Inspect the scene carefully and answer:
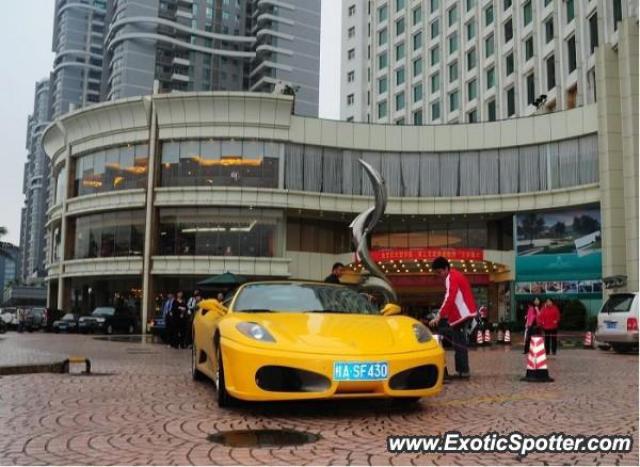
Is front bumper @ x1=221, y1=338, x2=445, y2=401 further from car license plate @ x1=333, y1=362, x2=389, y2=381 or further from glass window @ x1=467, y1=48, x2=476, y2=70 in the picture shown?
glass window @ x1=467, y1=48, x2=476, y2=70

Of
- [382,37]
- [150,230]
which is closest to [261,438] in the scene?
[150,230]

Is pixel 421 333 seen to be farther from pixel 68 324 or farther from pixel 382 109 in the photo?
pixel 382 109

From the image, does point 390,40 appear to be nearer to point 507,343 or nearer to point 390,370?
point 507,343

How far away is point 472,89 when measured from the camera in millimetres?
52156

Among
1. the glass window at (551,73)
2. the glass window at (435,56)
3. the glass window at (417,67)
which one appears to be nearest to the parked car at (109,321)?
the glass window at (551,73)

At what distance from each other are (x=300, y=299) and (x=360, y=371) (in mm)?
1704

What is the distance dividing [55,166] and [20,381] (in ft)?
132

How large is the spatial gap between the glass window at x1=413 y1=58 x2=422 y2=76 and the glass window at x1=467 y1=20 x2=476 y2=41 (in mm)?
7248

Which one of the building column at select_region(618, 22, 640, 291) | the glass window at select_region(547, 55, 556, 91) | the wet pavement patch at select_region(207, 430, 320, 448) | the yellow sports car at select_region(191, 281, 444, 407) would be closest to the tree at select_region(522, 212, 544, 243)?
the building column at select_region(618, 22, 640, 291)

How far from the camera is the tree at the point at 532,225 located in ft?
120

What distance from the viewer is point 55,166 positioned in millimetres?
44938

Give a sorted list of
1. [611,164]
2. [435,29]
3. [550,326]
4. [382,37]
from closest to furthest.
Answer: [550,326], [611,164], [435,29], [382,37]

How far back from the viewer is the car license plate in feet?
17.5

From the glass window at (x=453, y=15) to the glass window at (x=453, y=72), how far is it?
3.63 m
